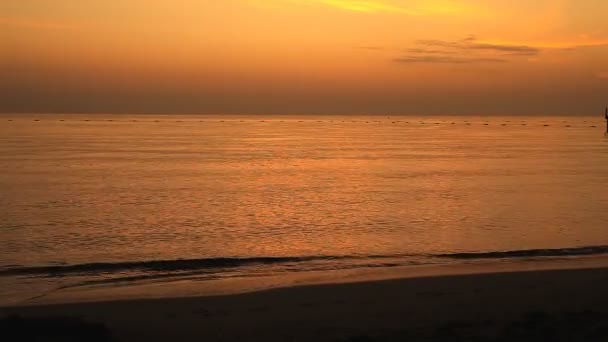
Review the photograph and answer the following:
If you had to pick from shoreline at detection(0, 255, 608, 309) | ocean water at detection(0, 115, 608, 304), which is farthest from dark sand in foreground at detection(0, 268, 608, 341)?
→ ocean water at detection(0, 115, 608, 304)

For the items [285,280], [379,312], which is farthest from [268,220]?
[379,312]

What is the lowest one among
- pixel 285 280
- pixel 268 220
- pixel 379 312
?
pixel 379 312

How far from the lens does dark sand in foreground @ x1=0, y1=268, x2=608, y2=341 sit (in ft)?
29.2

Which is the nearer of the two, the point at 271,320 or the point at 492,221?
the point at 271,320

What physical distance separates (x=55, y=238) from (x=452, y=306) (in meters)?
12.0

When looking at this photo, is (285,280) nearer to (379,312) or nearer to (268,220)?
(379,312)

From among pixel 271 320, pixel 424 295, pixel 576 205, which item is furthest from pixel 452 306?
pixel 576 205

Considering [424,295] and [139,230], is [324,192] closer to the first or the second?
[139,230]

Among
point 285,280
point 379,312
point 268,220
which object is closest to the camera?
point 379,312

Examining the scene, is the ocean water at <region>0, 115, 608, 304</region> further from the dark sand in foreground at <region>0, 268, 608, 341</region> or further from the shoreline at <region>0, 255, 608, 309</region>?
the dark sand in foreground at <region>0, 268, 608, 341</region>

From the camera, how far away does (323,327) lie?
9281 mm

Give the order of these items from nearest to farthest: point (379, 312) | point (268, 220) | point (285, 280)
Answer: point (379, 312) → point (285, 280) → point (268, 220)

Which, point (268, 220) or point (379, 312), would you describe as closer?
point (379, 312)

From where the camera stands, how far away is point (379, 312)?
10172mm
